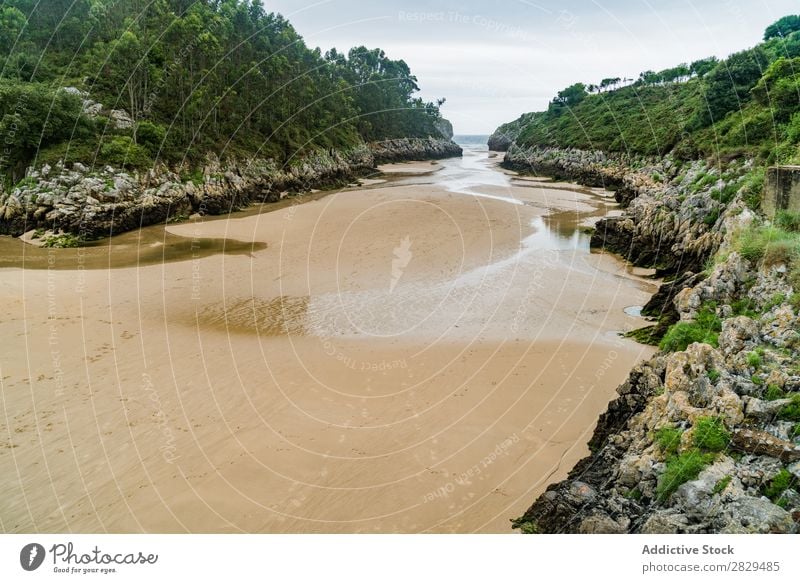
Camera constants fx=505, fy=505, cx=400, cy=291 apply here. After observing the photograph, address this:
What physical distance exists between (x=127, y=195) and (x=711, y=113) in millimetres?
38753

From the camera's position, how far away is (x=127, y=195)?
3153 cm

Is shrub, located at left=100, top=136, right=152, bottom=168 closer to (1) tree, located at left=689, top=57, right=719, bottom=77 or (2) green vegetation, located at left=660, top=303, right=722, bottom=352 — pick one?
(2) green vegetation, located at left=660, top=303, right=722, bottom=352

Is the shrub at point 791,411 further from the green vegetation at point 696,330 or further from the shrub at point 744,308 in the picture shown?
the shrub at point 744,308

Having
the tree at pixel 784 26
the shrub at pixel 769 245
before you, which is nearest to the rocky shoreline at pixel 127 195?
the shrub at pixel 769 245

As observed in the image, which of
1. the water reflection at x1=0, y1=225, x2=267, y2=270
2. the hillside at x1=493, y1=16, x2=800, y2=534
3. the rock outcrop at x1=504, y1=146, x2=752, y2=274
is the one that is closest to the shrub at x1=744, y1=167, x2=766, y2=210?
the hillside at x1=493, y1=16, x2=800, y2=534

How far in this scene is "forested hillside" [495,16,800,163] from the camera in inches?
923

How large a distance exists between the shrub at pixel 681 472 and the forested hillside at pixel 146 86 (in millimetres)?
35245

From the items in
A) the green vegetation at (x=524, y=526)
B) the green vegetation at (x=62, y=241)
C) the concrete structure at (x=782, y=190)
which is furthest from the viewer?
the green vegetation at (x=62, y=241)

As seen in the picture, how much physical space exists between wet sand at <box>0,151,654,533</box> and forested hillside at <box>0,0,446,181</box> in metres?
12.1

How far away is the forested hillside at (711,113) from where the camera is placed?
23453 mm

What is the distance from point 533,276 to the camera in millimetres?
21969

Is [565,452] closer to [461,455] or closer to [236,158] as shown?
[461,455]

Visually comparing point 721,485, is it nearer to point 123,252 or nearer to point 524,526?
point 524,526

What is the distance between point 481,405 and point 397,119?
320ft
